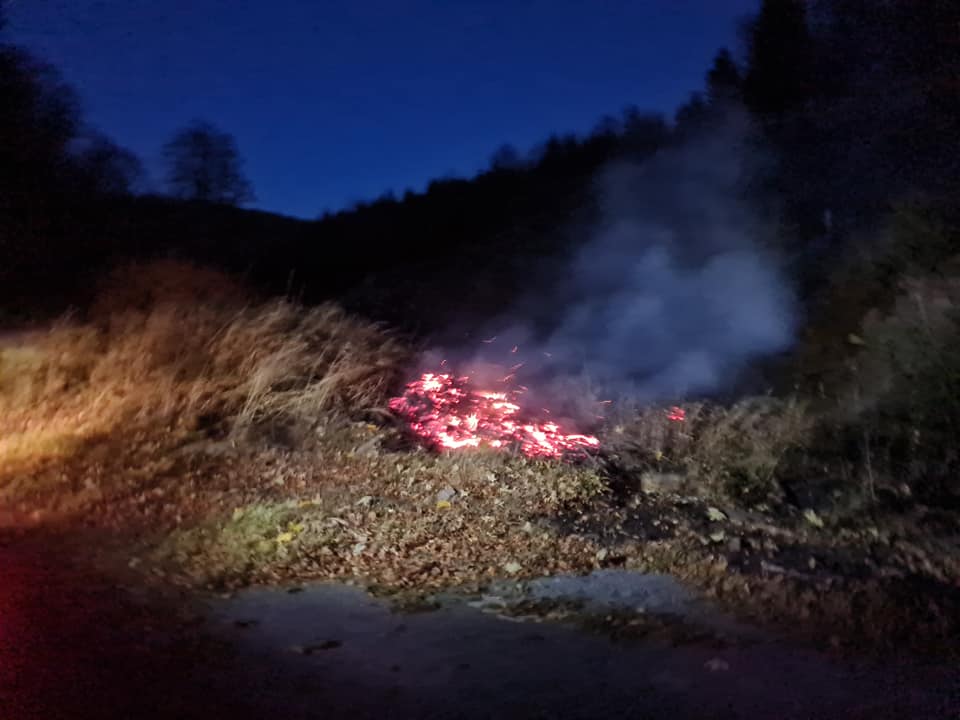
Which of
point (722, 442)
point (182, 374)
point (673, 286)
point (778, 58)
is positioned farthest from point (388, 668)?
point (778, 58)

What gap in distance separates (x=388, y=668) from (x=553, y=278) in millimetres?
19159

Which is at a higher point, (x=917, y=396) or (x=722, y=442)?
(x=917, y=396)

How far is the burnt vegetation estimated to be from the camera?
9.32m

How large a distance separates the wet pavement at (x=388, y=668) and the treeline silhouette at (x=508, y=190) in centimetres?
791

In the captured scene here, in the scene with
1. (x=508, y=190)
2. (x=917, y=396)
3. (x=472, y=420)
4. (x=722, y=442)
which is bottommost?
(x=472, y=420)

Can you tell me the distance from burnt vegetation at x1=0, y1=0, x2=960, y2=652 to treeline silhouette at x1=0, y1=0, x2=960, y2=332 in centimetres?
7

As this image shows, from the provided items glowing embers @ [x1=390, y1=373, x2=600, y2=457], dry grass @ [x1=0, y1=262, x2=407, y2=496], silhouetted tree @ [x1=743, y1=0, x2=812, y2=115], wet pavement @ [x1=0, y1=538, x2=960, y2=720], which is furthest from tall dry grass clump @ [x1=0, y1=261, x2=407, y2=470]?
silhouetted tree @ [x1=743, y1=0, x2=812, y2=115]

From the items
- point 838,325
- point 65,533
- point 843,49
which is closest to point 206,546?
point 65,533

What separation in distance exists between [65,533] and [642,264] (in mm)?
17567

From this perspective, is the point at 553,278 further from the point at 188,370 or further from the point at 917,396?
the point at 917,396

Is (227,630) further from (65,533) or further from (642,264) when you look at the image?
(642,264)

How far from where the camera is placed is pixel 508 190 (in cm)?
3231

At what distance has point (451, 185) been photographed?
109ft

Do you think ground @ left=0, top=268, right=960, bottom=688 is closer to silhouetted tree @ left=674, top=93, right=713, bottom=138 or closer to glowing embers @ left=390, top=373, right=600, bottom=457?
glowing embers @ left=390, top=373, right=600, bottom=457
